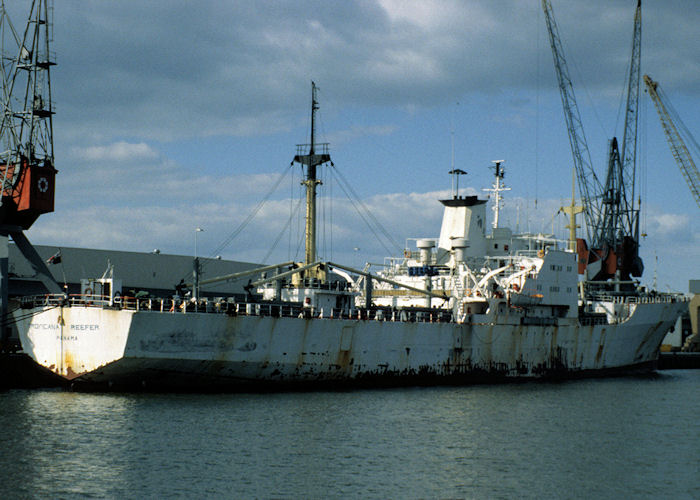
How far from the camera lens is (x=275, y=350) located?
39375mm

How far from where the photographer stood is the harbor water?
23.1m

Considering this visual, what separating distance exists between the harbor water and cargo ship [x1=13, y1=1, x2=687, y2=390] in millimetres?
1650

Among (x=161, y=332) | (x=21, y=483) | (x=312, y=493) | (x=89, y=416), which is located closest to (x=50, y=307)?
(x=161, y=332)

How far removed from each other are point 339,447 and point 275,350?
1236 centimetres

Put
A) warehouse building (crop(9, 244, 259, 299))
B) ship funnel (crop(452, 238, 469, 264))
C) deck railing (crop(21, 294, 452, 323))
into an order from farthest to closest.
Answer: warehouse building (crop(9, 244, 259, 299)) → ship funnel (crop(452, 238, 469, 264)) → deck railing (crop(21, 294, 452, 323))

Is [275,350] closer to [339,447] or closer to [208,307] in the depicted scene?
[208,307]

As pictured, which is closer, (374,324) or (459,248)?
(374,324)

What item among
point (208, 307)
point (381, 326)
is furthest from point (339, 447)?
point (381, 326)

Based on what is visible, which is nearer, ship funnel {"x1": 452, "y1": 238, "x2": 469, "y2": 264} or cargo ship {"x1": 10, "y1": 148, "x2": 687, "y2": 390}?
cargo ship {"x1": 10, "y1": 148, "x2": 687, "y2": 390}

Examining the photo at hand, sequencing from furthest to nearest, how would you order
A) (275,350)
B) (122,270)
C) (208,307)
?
(122,270) < (275,350) < (208,307)

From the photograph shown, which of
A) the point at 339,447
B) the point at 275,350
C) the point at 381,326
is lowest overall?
the point at 339,447

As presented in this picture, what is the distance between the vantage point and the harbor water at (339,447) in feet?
75.7

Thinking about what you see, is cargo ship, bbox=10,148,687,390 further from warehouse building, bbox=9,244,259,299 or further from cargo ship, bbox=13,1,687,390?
warehouse building, bbox=9,244,259,299

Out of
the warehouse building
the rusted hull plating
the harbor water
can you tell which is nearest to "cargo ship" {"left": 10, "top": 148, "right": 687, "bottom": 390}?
the rusted hull plating
